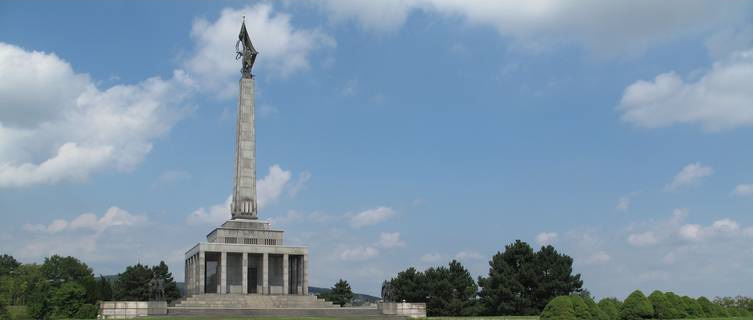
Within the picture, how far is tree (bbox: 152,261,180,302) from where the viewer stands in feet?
244

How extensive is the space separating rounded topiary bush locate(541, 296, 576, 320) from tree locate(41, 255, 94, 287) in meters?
89.7

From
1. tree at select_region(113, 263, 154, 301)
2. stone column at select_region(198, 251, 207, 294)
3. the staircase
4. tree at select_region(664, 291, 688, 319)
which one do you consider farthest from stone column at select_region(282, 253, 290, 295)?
tree at select_region(664, 291, 688, 319)

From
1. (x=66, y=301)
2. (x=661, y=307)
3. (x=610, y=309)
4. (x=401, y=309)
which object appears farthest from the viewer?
(x=401, y=309)

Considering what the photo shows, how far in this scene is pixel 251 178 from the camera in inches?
2205

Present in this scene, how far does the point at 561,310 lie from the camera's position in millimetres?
30484

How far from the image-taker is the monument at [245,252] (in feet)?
171

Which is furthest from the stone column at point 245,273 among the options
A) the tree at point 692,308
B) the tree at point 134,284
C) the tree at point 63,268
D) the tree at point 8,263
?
the tree at point 8,263

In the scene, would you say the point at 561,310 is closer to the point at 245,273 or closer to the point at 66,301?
the point at 245,273

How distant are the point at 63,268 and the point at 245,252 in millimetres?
70220

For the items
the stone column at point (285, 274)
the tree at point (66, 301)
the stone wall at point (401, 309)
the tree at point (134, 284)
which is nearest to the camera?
the tree at point (66, 301)

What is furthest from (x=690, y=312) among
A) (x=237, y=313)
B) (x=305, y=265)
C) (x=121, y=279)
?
(x=121, y=279)

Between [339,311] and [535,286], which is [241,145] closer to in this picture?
[339,311]

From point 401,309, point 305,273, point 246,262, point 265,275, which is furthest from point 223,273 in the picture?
point 401,309

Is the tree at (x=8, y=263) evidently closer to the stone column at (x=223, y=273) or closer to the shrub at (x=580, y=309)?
the stone column at (x=223, y=273)
